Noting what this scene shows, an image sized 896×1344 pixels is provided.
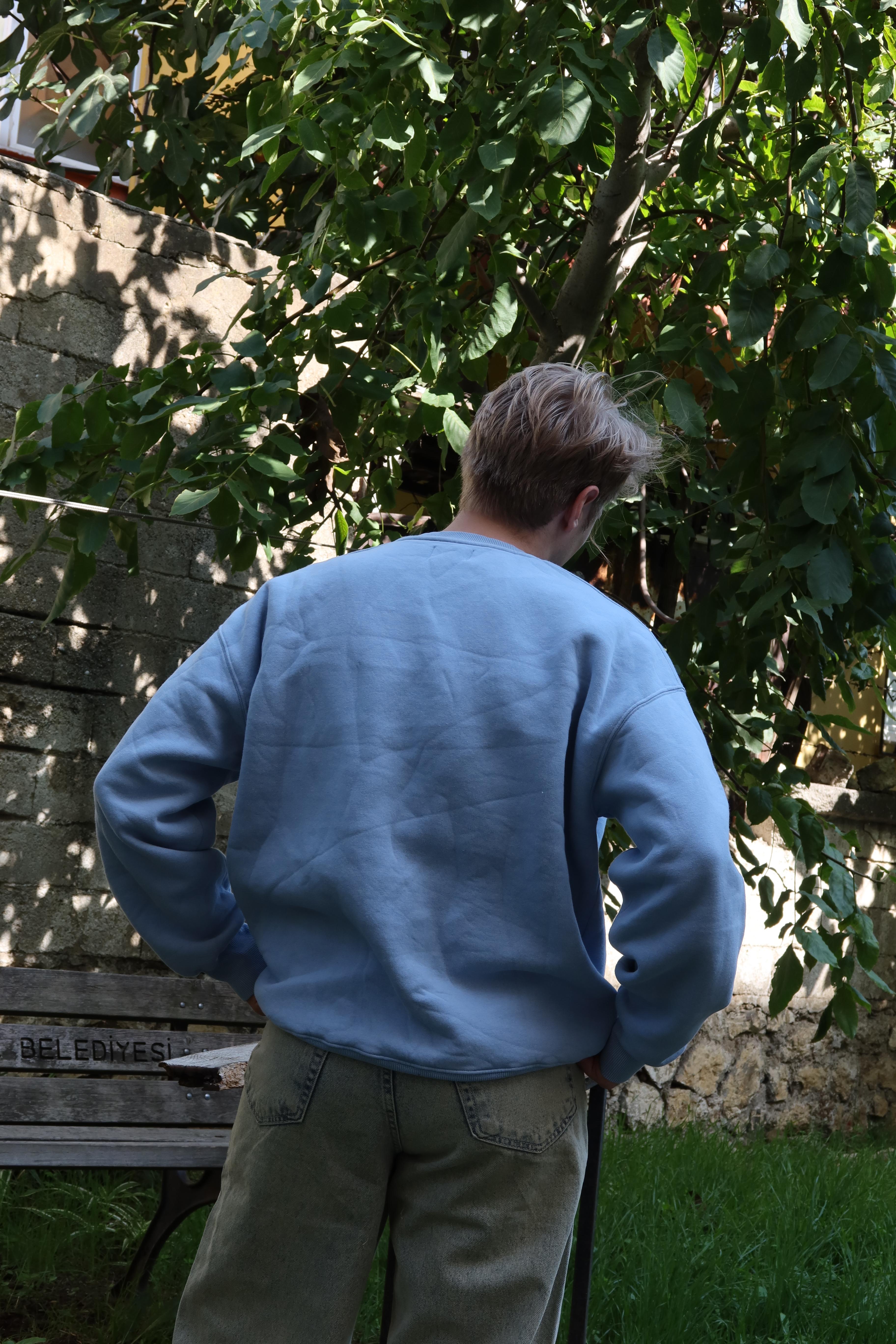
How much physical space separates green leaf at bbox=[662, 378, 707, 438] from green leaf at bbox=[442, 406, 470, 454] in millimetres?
435

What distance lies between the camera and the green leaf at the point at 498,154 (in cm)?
239

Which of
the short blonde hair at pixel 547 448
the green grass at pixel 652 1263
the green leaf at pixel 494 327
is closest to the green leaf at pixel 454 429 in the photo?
the green leaf at pixel 494 327

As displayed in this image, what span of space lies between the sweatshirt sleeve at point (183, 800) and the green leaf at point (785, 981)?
1.59m

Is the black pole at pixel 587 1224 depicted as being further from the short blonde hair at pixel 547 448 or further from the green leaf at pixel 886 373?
the green leaf at pixel 886 373

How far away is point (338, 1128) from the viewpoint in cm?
147

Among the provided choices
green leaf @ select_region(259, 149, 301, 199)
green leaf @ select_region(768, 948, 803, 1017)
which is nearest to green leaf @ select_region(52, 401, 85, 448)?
green leaf @ select_region(259, 149, 301, 199)

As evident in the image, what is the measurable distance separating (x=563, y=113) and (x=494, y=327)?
1.95 feet

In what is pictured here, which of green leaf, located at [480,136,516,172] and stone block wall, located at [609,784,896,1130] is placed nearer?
green leaf, located at [480,136,516,172]

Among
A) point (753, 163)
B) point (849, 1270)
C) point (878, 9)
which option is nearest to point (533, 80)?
point (878, 9)

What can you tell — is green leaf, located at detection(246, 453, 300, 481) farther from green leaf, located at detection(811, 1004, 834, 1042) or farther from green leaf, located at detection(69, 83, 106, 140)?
green leaf, located at detection(69, 83, 106, 140)

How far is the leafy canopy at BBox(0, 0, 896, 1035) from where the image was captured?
2.53 metres

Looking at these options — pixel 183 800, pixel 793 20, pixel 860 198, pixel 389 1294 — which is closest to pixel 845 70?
pixel 860 198

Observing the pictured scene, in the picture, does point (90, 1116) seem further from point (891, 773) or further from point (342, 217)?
point (891, 773)

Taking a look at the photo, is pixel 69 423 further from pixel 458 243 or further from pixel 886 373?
pixel 886 373
